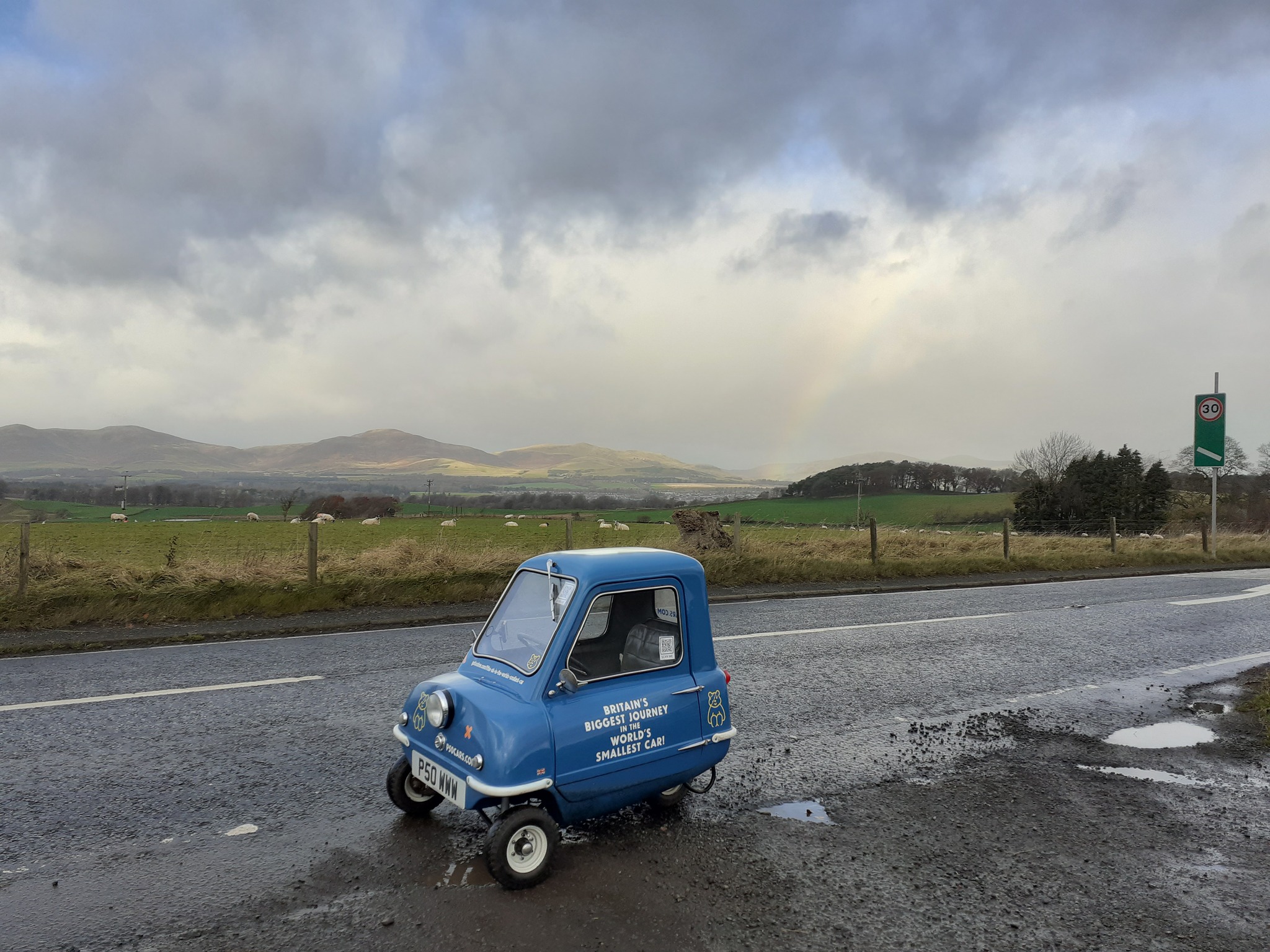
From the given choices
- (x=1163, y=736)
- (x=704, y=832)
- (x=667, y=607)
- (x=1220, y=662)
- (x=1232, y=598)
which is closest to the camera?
(x=704, y=832)

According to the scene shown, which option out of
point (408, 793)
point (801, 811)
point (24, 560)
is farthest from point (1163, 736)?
point (24, 560)

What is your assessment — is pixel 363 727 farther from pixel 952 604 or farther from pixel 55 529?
pixel 55 529

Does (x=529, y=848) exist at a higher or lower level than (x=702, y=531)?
lower

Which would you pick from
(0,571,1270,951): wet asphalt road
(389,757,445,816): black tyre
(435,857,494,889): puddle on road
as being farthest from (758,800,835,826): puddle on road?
(389,757,445,816): black tyre

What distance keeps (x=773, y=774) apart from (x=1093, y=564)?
67.3 feet

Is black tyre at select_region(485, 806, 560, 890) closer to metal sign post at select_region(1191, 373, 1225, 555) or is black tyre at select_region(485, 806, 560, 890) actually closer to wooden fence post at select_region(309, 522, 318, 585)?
wooden fence post at select_region(309, 522, 318, 585)

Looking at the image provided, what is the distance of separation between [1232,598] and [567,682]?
16818 millimetres

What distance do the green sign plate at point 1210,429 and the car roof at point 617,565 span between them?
24796 mm

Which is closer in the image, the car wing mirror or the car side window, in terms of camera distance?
the car wing mirror

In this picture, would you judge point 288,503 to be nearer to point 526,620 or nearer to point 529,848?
point 526,620

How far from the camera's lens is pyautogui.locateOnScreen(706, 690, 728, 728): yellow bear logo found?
472 cm

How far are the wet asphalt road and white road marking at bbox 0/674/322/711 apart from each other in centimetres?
15

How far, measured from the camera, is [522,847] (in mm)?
3959

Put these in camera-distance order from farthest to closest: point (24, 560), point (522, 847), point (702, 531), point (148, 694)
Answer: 1. point (702, 531)
2. point (24, 560)
3. point (148, 694)
4. point (522, 847)
